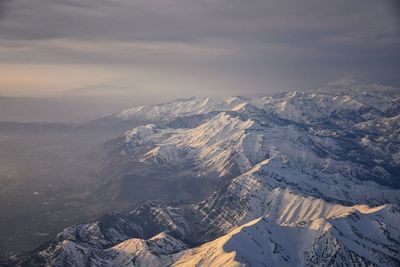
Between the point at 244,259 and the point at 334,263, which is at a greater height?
the point at 244,259

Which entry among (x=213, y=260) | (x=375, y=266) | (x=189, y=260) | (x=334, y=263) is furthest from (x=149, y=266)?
(x=375, y=266)

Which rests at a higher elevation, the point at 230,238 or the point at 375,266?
the point at 230,238

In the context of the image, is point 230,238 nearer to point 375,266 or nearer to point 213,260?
point 213,260

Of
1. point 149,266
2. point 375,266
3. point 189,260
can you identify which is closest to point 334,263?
point 375,266

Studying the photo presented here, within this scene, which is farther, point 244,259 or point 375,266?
point 375,266

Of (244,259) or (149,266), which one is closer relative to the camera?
(244,259)

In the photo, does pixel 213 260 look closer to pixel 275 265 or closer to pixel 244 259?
pixel 244 259

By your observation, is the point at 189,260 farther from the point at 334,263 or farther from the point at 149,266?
the point at 334,263

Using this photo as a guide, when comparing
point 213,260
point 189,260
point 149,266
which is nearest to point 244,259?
point 213,260
